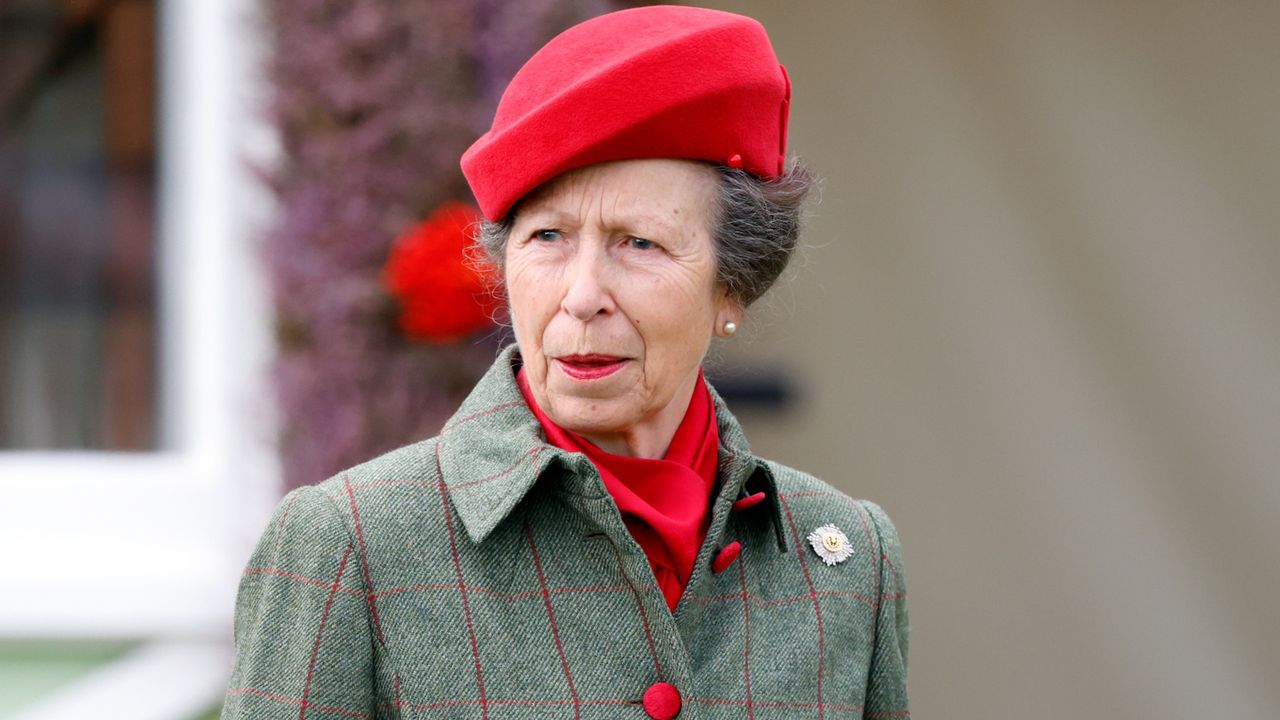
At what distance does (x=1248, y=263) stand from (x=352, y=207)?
2516 mm

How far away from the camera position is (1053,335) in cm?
433

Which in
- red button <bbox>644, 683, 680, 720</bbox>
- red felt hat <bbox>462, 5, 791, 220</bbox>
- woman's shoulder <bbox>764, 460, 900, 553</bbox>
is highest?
red felt hat <bbox>462, 5, 791, 220</bbox>

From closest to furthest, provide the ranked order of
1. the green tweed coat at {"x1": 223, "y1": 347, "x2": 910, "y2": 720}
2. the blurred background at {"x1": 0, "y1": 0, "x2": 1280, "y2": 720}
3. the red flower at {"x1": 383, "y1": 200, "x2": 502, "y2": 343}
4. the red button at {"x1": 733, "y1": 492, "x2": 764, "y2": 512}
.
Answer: the green tweed coat at {"x1": 223, "y1": 347, "x2": 910, "y2": 720} < the red button at {"x1": 733, "y1": 492, "x2": 764, "y2": 512} < the red flower at {"x1": 383, "y1": 200, "x2": 502, "y2": 343} < the blurred background at {"x1": 0, "y1": 0, "x2": 1280, "y2": 720}

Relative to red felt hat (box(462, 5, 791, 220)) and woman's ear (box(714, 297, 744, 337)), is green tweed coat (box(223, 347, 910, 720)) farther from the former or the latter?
red felt hat (box(462, 5, 791, 220))

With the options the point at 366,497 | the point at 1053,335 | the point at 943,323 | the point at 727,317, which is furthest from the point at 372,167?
the point at 1053,335

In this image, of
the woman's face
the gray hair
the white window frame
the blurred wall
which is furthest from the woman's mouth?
the blurred wall

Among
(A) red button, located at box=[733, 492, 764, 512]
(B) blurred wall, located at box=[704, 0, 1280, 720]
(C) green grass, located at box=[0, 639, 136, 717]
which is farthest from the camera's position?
(B) blurred wall, located at box=[704, 0, 1280, 720]

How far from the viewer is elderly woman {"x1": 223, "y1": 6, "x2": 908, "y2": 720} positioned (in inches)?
68.2

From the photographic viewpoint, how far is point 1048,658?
4.37 m

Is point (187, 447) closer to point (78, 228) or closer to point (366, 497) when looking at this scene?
point (78, 228)

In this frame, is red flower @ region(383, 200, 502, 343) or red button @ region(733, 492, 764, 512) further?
red flower @ region(383, 200, 502, 343)

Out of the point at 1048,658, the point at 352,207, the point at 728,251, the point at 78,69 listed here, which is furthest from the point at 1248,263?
the point at 78,69

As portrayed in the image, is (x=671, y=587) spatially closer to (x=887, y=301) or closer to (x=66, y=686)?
(x=66, y=686)

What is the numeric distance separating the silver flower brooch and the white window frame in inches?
69.1
